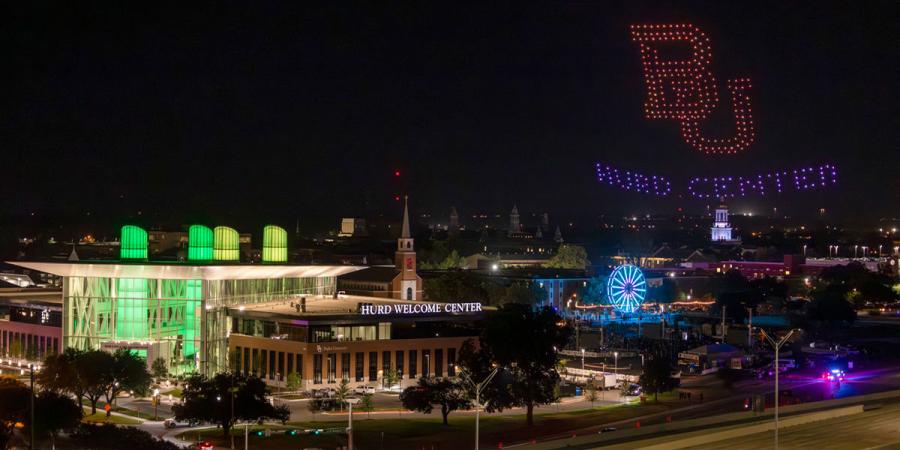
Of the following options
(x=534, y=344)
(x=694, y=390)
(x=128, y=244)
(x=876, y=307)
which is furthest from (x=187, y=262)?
(x=876, y=307)

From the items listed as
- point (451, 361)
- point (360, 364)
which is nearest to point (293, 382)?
point (360, 364)

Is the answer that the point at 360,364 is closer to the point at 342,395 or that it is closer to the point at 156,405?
the point at 342,395

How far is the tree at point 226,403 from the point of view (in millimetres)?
57312

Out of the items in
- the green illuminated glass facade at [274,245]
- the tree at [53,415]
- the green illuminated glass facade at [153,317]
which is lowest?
the tree at [53,415]

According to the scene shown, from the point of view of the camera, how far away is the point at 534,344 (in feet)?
225

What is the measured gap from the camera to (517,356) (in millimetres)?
67938

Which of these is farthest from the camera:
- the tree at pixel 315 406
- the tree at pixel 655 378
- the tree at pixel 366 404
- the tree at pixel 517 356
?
the tree at pixel 655 378

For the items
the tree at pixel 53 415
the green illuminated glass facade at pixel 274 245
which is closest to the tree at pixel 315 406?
the tree at pixel 53 415

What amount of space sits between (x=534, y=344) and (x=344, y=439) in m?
16.3

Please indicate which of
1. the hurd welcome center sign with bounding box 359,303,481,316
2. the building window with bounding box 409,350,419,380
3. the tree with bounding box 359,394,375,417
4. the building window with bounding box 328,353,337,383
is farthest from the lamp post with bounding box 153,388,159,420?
the building window with bounding box 409,350,419,380

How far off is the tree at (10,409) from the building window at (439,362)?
31.4 meters

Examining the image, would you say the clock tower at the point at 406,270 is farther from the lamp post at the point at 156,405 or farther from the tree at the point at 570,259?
the tree at the point at 570,259

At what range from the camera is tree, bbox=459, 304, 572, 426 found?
219ft

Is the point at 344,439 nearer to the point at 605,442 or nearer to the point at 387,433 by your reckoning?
the point at 387,433
